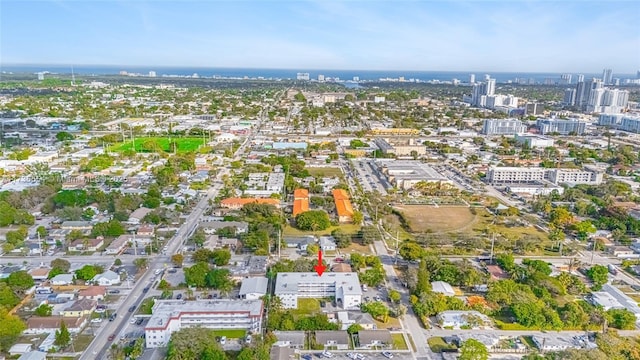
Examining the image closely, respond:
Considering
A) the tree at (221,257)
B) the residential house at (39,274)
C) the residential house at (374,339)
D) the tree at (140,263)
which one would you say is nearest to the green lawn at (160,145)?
the tree at (140,263)

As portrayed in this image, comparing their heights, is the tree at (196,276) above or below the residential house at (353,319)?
above

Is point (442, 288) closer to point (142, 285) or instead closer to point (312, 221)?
point (312, 221)

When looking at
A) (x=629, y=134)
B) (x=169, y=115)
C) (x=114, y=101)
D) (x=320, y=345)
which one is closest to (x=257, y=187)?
(x=320, y=345)

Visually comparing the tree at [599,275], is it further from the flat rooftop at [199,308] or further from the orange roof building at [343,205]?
the flat rooftop at [199,308]

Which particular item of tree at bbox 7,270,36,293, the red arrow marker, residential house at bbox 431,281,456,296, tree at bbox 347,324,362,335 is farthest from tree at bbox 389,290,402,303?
tree at bbox 7,270,36,293

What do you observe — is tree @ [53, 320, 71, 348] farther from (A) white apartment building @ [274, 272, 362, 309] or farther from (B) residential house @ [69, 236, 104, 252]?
(B) residential house @ [69, 236, 104, 252]

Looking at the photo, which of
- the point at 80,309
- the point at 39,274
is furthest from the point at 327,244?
the point at 39,274

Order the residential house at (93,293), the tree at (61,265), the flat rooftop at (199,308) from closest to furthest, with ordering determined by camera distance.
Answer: the flat rooftop at (199,308) → the residential house at (93,293) → the tree at (61,265)
